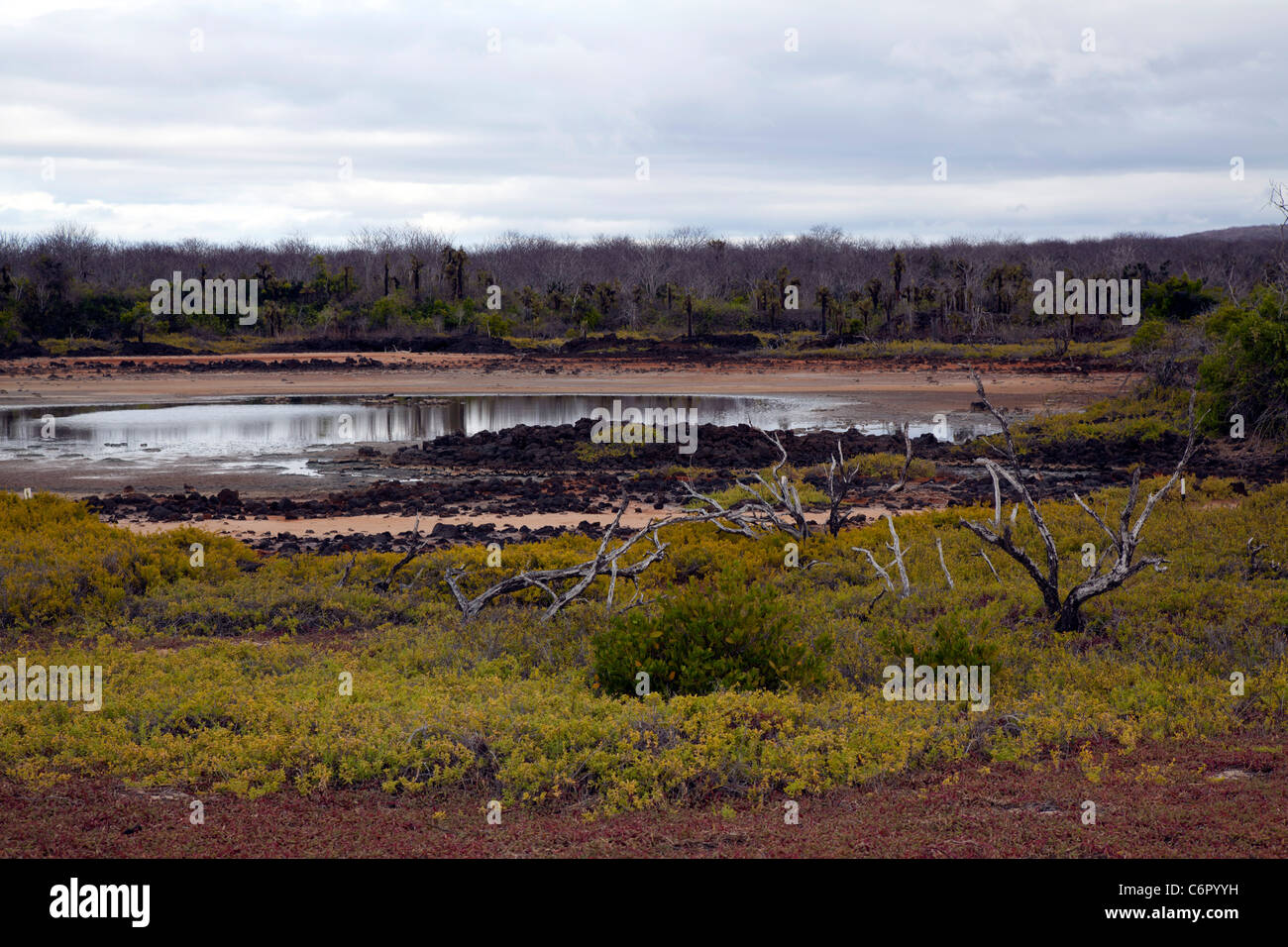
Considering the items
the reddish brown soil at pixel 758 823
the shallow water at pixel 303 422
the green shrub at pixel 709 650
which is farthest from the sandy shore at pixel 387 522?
the reddish brown soil at pixel 758 823

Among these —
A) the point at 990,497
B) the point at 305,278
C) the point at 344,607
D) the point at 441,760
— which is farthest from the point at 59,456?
the point at 305,278

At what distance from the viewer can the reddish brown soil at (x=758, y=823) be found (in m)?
5.36

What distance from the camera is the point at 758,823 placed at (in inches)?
228

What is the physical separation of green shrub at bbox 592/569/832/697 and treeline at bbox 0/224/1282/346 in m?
40.5

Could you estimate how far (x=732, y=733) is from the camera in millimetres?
6832

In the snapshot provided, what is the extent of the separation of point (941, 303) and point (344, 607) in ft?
213

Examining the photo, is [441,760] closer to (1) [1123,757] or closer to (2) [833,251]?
(1) [1123,757]

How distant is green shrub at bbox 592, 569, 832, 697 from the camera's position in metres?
8.30

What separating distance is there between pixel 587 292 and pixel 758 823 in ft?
236

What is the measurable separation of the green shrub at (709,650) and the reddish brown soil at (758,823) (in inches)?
81.0

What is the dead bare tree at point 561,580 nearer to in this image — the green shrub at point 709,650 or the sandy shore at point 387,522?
the green shrub at point 709,650

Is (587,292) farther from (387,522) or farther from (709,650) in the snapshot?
(709,650)

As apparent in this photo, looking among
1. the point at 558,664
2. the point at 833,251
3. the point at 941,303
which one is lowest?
the point at 558,664

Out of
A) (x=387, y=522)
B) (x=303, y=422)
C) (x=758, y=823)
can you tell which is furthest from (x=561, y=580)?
(x=303, y=422)
